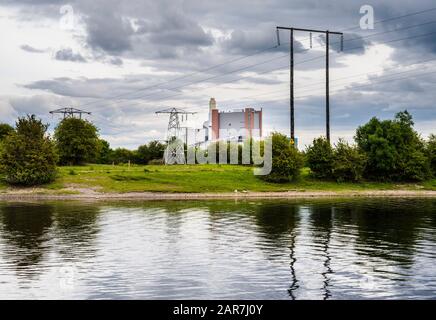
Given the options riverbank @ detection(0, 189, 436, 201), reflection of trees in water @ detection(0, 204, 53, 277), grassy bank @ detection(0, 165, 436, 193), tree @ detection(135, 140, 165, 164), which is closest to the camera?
reflection of trees in water @ detection(0, 204, 53, 277)

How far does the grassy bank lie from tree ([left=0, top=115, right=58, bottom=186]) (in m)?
2.27

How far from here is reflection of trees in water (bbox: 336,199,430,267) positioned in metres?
35.9

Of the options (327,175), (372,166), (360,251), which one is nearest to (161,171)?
(327,175)

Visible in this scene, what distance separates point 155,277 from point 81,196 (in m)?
63.5

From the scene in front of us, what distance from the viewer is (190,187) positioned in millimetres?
Answer: 98375

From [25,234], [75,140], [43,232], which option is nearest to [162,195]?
[75,140]

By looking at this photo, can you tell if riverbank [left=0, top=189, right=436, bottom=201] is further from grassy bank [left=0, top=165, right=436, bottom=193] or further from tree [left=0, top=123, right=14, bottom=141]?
tree [left=0, top=123, right=14, bottom=141]

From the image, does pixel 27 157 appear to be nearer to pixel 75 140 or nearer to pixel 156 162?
pixel 75 140

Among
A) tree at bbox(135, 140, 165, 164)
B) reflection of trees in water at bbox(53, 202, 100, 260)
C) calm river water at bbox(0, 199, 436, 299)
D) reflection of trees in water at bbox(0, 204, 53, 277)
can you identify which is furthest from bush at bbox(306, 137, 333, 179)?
tree at bbox(135, 140, 165, 164)

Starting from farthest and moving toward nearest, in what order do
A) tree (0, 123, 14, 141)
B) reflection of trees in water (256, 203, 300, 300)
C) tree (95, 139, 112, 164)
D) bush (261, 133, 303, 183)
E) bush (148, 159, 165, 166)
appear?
tree (95, 139, 112, 164) < bush (148, 159, 165, 166) < tree (0, 123, 14, 141) < bush (261, 133, 303, 183) < reflection of trees in water (256, 203, 300, 300)

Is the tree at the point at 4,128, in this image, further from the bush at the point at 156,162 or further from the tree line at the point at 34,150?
the bush at the point at 156,162

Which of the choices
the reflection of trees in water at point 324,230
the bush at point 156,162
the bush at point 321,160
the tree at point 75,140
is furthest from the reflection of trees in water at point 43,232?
the bush at point 156,162

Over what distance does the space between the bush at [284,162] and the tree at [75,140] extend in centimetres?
4181

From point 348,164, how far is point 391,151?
34.1ft
